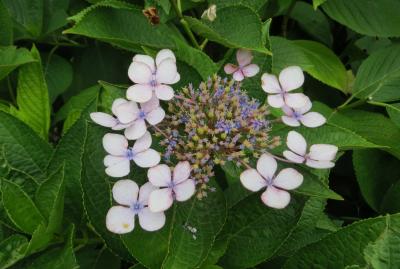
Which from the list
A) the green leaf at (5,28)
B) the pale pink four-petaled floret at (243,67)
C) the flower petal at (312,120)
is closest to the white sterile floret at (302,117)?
the flower petal at (312,120)

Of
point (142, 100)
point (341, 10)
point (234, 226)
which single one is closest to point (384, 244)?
point (234, 226)

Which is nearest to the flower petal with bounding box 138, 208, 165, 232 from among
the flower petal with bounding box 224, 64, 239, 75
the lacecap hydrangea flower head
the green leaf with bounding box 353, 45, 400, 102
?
the lacecap hydrangea flower head

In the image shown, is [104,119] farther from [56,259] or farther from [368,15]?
[368,15]

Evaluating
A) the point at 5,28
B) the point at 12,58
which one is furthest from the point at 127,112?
the point at 5,28

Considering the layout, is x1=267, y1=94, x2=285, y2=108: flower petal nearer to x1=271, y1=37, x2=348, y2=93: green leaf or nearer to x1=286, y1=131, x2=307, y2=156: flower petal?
x1=286, y1=131, x2=307, y2=156: flower petal

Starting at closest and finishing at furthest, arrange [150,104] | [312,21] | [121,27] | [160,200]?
[160,200]
[150,104]
[121,27]
[312,21]

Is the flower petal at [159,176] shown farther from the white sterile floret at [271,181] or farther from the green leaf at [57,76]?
the green leaf at [57,76]

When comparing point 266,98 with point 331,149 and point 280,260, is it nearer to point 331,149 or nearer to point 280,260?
point 331,149
